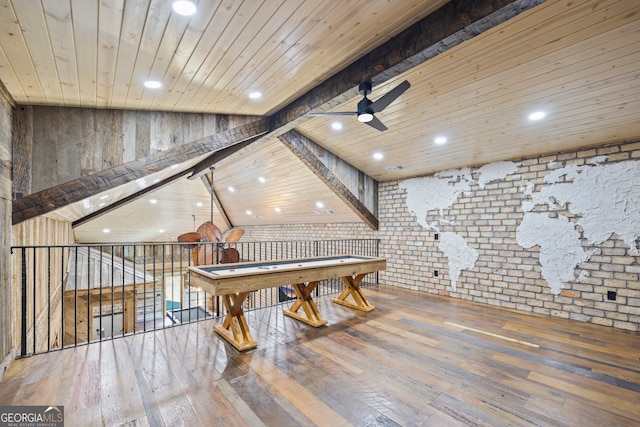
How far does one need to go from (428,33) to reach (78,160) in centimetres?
321

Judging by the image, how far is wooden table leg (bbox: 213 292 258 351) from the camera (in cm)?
311

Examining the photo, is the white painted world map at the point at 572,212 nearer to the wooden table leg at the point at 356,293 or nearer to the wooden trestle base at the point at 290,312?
the wooden table leg at the point at 356,293

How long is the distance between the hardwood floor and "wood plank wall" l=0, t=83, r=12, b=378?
11.0 inches

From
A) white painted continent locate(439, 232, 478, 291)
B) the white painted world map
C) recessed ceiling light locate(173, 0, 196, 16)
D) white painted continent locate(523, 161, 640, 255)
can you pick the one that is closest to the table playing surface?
white painted continent locate(439, 232, 478, 291)

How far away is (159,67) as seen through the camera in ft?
7.39

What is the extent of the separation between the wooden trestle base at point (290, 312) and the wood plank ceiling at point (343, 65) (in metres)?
2.17

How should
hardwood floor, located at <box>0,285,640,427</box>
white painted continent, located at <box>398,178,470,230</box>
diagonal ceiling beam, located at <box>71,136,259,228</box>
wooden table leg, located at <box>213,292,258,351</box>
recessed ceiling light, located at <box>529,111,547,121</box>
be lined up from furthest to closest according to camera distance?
white painted continent, located at <box>398,178,470,230</box>, diagonal ceiling beam, located at <box>71,136,259,228</box>, recessed ceiling light, located at <box>529,111,547,121</box>, wooden table leg, located at <box>213,292,258,351</box>, hardwood floor, located at <box>0,285,640,427</box>

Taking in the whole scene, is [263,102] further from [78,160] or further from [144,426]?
[144,426]

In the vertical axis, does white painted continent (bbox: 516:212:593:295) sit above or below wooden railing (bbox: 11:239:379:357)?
above

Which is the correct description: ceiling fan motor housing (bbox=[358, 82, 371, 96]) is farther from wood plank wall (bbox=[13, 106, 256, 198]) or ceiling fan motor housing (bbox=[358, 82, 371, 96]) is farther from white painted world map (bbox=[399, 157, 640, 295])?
white painted world map (bbox=[399, 157, 640, 295])

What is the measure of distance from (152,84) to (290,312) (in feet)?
10.4

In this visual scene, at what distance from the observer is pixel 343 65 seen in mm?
2750

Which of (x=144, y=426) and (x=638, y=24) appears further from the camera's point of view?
(x=638, y=24)

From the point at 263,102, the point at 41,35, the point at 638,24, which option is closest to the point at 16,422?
the point at 41,35
